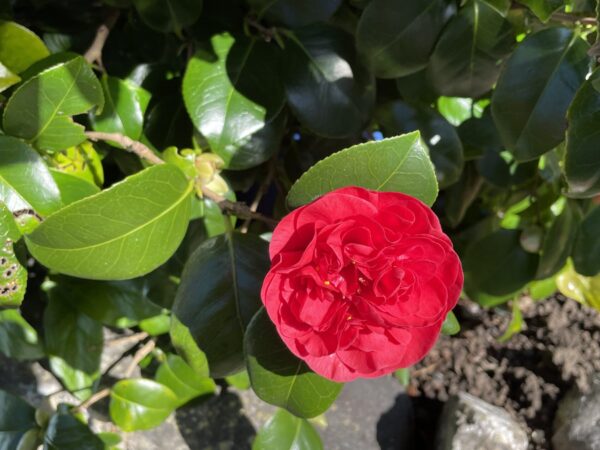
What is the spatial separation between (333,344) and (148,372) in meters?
0.76

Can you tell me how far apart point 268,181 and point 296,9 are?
0.32 m

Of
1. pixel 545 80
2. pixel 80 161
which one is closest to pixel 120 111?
pixel 80 161

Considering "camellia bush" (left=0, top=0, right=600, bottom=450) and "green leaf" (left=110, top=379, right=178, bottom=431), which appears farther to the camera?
"green leaf" (left=110, top=379, right=178, bottom=431)

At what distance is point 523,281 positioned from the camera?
3.99ft

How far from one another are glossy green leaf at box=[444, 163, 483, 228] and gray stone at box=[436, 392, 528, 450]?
0.44m

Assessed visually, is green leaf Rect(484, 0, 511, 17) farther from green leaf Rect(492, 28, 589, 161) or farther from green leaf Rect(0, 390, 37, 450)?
green leaf Rect(0, 390, 37, 450)

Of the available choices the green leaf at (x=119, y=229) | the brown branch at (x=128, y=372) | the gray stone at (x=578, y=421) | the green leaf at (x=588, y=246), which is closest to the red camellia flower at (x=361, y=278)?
the green leaf at (x=119, y=229)

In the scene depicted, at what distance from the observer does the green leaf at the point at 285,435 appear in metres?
0.98

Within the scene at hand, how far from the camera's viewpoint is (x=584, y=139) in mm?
696

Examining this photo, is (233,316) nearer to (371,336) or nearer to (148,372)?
(371,336)

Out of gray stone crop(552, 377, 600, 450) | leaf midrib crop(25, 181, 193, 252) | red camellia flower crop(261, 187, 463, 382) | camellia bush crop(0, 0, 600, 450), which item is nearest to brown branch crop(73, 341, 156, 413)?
camellia bush crop(0, 0, 600, 450)

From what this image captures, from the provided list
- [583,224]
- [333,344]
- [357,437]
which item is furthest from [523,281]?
[333,344]

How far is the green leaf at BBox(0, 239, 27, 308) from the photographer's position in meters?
0.67

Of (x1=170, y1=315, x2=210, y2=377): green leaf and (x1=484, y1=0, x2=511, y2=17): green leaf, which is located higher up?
(x1=484, y1=0, x2=511, y2=17): green leaf
